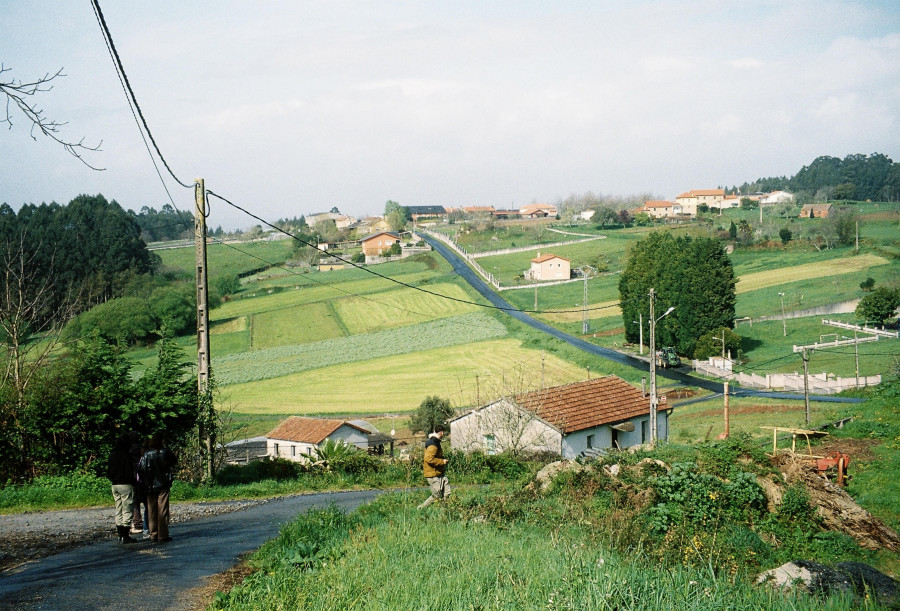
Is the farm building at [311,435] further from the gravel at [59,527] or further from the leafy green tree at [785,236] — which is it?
the leafy green tree at [785,236]

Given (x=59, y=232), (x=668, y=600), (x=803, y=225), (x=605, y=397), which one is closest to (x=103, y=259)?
(x=59, y=232)

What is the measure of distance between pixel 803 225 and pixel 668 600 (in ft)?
397

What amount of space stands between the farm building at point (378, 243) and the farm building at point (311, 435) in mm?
75594

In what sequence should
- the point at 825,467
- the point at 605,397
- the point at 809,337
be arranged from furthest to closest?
1. the point at 809,337
2. the point at 605,397
3. the point at 825,467

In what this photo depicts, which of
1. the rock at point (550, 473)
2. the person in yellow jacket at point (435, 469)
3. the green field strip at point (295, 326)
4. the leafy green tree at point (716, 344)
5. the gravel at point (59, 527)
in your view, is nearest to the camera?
the gravel at point (59, 527)

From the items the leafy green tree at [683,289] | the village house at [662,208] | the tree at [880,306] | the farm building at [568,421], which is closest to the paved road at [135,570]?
the farm building at [568,421]

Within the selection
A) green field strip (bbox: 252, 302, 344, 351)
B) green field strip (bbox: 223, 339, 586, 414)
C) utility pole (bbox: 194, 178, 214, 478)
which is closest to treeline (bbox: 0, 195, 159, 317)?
green field strip (bbox: 252, 302, 344, 351)

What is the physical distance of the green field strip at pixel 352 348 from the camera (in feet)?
209

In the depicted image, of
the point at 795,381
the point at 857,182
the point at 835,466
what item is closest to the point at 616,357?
the point at 795,381

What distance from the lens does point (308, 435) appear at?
39.7 metres

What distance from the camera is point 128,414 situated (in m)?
15.8

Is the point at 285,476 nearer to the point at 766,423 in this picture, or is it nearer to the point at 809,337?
the point at 766,423

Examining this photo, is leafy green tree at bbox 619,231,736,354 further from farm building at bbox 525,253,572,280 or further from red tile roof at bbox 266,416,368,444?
red tile roof at bbox 266,416,368,444

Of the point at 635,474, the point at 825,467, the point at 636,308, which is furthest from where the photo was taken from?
the point at 636,308
